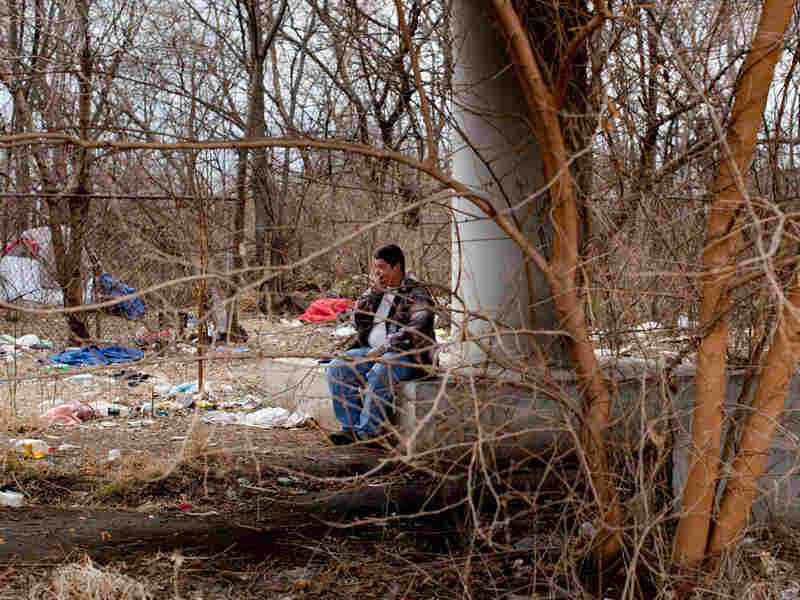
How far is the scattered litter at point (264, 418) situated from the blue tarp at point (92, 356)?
6.40ft

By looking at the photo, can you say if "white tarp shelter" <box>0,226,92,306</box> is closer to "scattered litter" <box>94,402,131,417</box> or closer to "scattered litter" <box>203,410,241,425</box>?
"scattered litter" <box>94,402,131,417</box>

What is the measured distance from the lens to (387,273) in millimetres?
5691

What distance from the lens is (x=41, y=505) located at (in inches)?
191

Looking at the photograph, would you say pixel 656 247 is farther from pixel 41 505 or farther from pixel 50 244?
pixel 50 244

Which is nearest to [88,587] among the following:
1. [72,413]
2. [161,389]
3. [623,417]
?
[623,417]

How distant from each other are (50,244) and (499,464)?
5.60m

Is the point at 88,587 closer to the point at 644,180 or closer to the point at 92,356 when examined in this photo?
the point at 644,180

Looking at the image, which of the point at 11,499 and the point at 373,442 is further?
the point at 373,442

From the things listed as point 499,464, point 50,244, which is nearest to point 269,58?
point 50,244

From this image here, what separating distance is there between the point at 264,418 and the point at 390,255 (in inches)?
80.3

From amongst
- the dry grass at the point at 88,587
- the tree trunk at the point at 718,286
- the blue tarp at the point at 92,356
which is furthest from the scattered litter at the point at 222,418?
the tree trunk at the point at 718,286

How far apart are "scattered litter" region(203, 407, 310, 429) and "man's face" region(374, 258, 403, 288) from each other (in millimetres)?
1641

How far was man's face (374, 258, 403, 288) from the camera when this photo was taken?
5650 mm

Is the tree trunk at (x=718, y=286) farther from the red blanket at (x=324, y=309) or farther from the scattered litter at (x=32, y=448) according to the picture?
the red blanket at (x=324, y=309)
